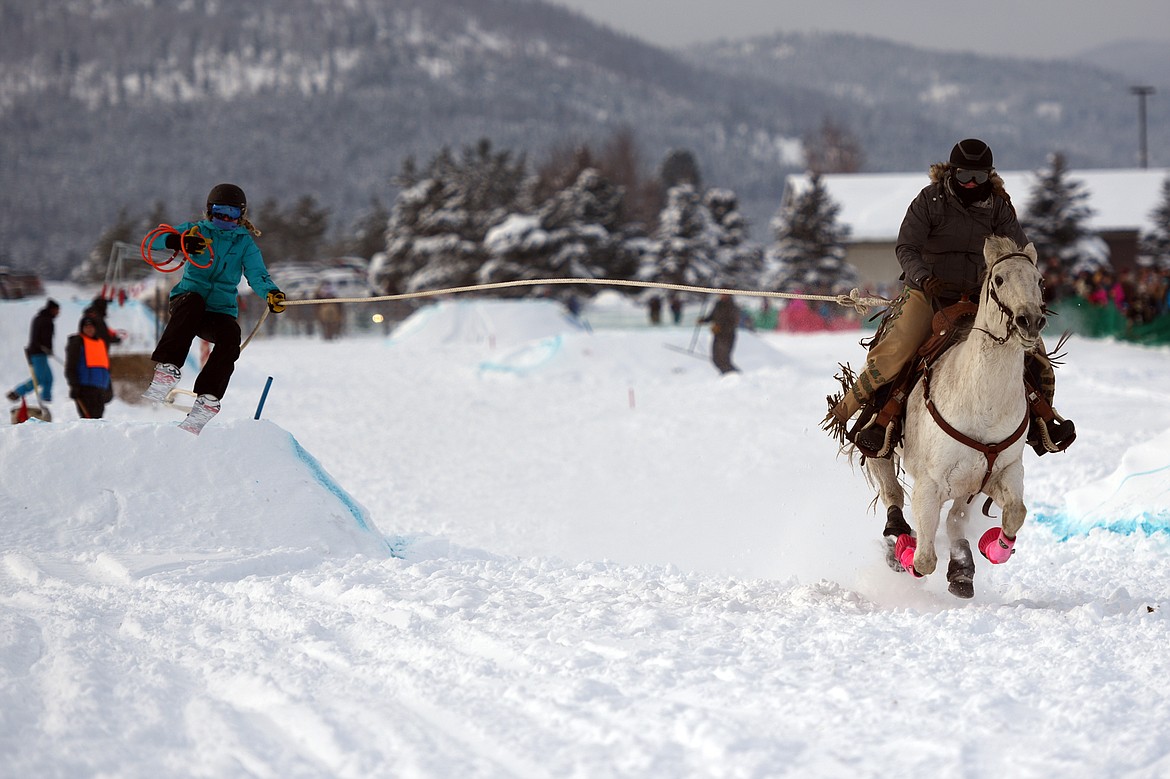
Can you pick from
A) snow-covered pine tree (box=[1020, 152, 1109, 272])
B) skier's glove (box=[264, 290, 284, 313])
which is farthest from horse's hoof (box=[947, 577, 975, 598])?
snow-covered pine tree (box=[1020, 152, 1109, 272])

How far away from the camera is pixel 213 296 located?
7.41 metres

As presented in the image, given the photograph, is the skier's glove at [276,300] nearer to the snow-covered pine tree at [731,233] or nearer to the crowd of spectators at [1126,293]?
the crowd of spectators at [1126,293]

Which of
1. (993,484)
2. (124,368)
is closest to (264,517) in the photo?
(993,484)

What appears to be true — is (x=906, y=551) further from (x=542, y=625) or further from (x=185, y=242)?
(x=185, y=242)

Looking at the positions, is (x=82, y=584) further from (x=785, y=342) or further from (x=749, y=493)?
(x=785, y=342)

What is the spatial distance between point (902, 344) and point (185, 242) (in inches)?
169

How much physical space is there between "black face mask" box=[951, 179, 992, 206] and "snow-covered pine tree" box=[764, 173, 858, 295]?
53538mm

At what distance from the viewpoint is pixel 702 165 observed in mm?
170625

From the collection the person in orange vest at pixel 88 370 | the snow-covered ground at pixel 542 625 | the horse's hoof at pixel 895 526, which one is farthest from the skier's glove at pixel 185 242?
the person in orange vest at pixel 88 370

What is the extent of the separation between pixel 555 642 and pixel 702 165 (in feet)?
557

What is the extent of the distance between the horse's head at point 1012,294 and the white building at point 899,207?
178 ft

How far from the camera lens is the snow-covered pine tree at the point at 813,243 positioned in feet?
196

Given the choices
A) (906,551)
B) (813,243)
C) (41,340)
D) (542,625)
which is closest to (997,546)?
(906,551)

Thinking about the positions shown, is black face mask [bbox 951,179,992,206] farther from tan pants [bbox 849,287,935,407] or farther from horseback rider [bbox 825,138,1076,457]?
tan pants [bbox 849,287,935,407]
